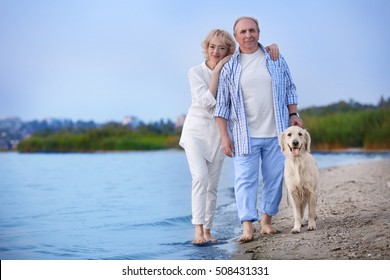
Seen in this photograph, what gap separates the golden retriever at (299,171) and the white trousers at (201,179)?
41 centimetres

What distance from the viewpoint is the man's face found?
13.1ft

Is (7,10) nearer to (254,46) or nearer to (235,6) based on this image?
(235,6)

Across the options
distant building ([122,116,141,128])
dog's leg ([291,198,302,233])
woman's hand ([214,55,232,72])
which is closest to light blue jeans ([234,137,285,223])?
dog's leg ([291,198,302,233])

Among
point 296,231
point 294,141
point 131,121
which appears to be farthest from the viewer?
point 131,121

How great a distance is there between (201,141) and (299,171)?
57cm

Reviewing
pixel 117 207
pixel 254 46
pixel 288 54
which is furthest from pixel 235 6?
pixel 117 207

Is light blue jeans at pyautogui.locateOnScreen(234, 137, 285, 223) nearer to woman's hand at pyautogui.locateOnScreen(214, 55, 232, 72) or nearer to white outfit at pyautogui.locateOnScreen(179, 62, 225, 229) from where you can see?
white outfit at pyautogui.locateOnScreen(179, 62, 225, 229)

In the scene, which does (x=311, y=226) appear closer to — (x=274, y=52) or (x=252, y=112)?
(x=252, y=112)

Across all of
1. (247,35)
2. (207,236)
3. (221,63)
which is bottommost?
(207,236)

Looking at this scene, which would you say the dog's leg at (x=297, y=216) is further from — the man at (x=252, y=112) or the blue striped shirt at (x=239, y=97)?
the blue striped shirt at (x=239, y=97)

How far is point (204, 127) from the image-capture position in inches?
164

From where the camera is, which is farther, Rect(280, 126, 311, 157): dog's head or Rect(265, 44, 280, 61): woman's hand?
Rect(265, 44, 280, 61): woman's hand

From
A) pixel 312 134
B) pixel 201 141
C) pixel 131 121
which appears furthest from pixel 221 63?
pixel 312 134

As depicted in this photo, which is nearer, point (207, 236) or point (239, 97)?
point (239, 97)
